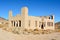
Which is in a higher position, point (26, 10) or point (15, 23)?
point (26, 10)

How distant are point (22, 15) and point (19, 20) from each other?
5.90 ft

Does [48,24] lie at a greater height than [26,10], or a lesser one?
lesser

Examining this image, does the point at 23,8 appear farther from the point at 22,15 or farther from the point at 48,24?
the point at 48,24

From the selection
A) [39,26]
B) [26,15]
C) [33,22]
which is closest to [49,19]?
[39,26]

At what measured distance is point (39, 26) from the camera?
33719mm

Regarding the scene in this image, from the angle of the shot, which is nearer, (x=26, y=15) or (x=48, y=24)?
(x=26, y=15)

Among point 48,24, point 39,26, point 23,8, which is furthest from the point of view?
point 48,24

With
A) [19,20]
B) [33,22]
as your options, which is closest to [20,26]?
[19,20]

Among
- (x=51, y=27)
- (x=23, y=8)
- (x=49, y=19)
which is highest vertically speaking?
(x=23, y=8)

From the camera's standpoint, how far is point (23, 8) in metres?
29.0

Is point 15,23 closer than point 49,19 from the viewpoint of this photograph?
Yes

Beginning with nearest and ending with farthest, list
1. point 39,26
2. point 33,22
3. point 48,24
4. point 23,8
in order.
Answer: point 23,8, point 33,22, point 39,26, point 48,24

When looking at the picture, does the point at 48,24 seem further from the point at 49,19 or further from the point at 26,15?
the point at 26,15

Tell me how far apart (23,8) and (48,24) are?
1080cm
